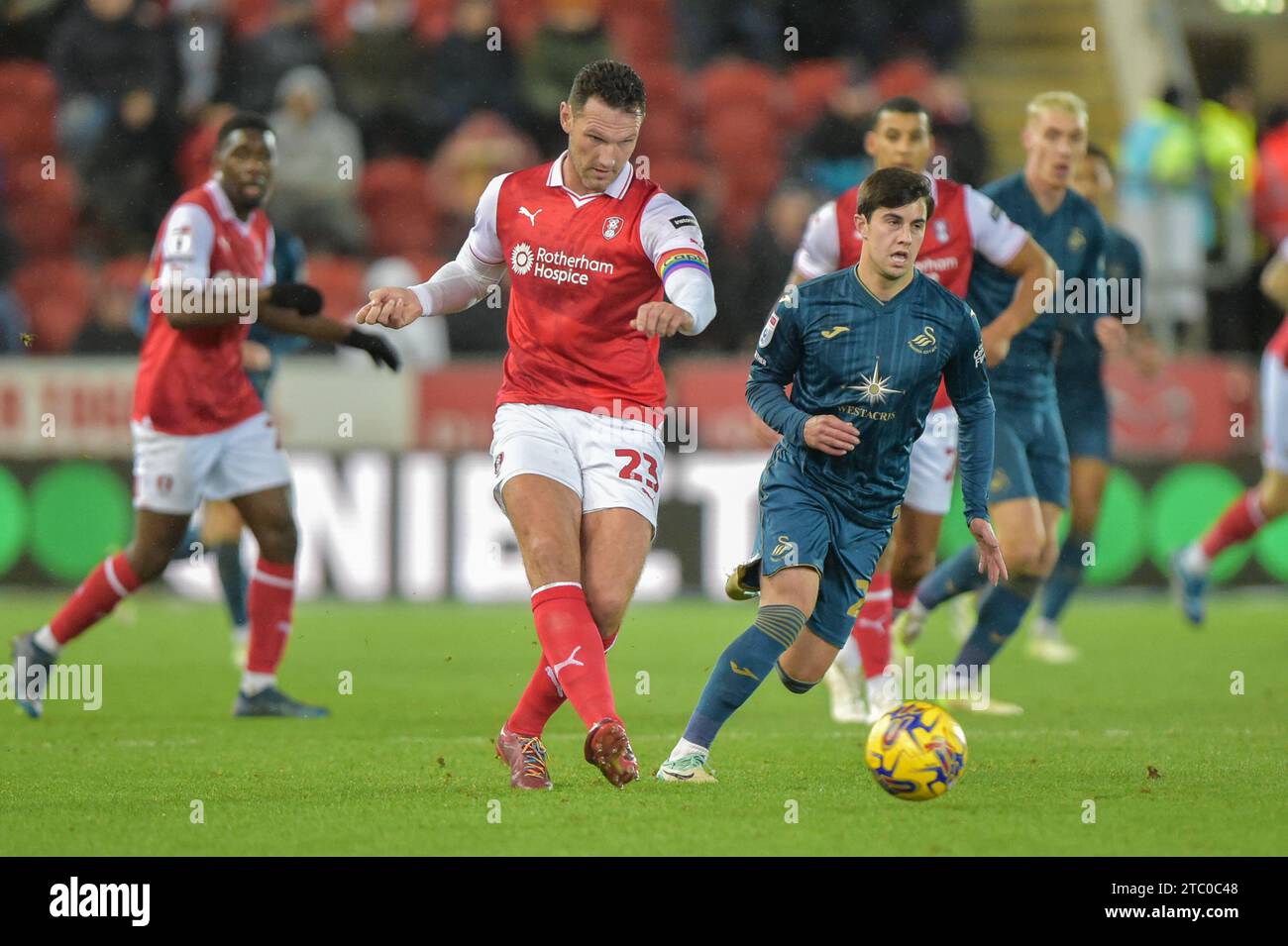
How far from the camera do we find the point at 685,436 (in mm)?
14656

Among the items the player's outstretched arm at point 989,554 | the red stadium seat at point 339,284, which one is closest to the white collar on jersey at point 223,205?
the player's outstretched arm at point 989,554

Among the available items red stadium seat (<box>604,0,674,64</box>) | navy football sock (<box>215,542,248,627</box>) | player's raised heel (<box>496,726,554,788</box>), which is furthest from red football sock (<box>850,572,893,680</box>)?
red stadium seat (<box>604,0,674,64</box>)

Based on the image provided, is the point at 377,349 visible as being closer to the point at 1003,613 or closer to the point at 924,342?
the point at 924,342

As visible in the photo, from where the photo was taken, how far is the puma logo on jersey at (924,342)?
22.3 ft

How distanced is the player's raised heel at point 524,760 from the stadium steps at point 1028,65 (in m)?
13.9

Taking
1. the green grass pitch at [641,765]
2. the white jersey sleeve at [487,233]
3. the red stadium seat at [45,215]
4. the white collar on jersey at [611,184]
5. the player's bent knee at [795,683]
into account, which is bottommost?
the green grass pitch at [641,765]

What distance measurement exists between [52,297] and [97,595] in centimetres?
912

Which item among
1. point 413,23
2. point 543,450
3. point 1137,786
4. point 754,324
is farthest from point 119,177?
point 1137,786

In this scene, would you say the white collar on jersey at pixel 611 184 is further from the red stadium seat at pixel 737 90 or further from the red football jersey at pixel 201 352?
the red stadium seat at pixel 737 90

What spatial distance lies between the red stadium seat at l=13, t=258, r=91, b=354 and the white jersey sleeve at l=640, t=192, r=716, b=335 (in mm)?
11550

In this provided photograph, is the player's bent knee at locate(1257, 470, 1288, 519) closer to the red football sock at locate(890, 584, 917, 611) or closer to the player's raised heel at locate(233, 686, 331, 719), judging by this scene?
the red football sock at locate(890, 584, 917, 611)

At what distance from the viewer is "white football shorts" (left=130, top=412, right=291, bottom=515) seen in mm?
8820

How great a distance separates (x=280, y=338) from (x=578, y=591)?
4.20m

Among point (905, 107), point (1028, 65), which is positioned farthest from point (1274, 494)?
point (1028, 65)
